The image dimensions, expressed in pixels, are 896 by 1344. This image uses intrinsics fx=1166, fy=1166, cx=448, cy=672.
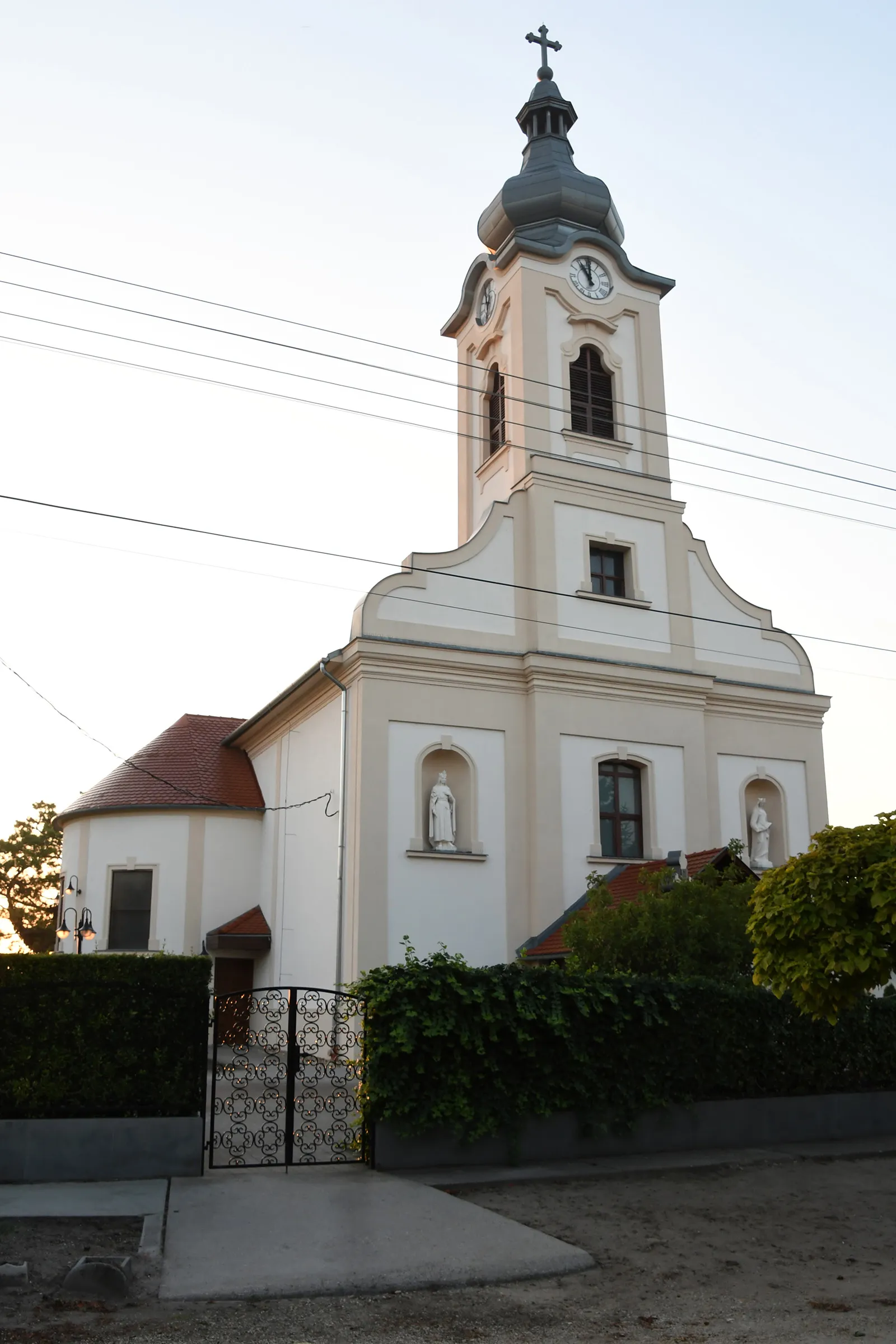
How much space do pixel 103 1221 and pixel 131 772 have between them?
825 inches

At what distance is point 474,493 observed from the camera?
90.1ft

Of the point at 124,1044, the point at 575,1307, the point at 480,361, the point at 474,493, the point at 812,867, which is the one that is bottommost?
the point at 575,1307

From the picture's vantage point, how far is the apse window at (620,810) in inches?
914

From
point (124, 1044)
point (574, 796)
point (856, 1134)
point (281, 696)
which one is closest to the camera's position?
point (124, 1044)

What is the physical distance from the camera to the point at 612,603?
24.2 meters

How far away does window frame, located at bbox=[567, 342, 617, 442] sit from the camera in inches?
1018

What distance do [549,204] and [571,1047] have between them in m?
21.3

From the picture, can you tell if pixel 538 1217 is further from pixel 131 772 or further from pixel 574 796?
pixel 131 772

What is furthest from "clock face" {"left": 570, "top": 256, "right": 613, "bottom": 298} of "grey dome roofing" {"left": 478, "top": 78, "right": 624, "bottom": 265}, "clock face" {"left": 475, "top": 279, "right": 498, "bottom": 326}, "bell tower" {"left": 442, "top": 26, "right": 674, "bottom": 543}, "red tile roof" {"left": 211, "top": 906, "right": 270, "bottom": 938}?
"red tile roof" {"left": 211, "top": 906, "right": 270, "bottom": 938}

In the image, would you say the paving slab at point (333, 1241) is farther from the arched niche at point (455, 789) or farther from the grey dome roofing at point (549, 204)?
the grey dome roofing at point (549, 204)

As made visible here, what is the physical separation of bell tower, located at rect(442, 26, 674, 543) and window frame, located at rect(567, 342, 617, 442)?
1.3 inches

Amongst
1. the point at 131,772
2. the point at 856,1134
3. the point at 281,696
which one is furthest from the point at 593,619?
the point at 131,772

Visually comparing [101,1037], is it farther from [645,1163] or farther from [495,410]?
[495,410]

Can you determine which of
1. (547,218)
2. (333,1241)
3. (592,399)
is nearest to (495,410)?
(592,399)
